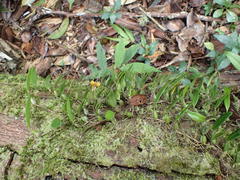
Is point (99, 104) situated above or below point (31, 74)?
below

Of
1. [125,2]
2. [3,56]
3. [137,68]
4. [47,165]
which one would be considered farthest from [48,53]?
[47,165]

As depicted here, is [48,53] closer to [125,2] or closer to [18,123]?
[125,2]

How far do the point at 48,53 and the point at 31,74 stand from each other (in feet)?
3.53

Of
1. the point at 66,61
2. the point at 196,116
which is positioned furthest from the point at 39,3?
the point at 196,116

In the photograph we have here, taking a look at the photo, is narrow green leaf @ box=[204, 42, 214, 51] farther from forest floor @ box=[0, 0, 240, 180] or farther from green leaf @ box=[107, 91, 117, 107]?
green leaf @ box=[107, 91, 117, 107]

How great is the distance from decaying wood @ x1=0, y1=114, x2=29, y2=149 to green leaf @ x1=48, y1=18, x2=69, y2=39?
1057 millimetres

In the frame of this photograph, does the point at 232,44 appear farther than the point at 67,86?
Yes

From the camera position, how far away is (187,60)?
6.49 ft

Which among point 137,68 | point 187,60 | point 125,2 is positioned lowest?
point 187,60

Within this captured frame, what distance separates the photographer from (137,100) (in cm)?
132

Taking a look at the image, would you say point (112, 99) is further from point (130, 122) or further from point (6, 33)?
point (6, 33)

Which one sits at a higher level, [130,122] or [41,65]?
[130,122]

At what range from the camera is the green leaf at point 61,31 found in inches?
87.3

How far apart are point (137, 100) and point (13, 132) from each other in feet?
2.06
